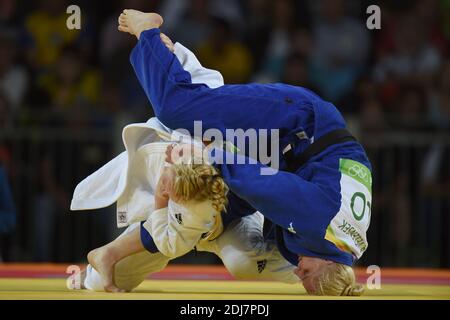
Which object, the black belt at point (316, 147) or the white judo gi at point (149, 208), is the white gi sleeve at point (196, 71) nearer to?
the white judo gi at point (149, 208)

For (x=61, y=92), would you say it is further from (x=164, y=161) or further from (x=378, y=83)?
(x=164, y=161)

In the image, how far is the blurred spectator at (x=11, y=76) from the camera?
670 centimetres

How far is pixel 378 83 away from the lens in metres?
6.82

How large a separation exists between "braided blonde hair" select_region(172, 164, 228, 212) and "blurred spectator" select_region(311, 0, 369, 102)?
373cm

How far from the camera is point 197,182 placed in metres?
3.09

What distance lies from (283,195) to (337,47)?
4.01 meters

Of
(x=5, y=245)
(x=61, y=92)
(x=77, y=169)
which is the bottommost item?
(x=5, y=245)

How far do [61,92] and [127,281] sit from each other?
11.3 feet

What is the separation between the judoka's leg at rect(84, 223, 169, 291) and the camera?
11.4 ft

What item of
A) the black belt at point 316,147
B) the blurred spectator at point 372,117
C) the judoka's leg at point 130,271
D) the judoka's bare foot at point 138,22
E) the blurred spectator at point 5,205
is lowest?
the blurred spectator at point 5,205

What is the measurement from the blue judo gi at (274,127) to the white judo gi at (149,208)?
78 mm

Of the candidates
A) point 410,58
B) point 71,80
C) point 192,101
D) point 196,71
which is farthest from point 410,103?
point 192,101

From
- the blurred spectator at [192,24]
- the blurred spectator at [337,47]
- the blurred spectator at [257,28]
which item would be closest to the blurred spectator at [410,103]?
the blurred spectator at [337,47]
